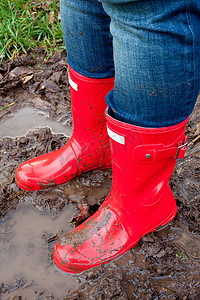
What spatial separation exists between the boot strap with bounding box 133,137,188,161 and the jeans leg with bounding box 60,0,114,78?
1.55 ft

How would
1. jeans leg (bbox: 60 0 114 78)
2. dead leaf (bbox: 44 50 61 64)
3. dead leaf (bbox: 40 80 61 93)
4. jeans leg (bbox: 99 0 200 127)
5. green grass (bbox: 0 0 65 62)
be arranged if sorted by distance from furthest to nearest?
green grass (bbox: 0 0 65 62), dead leaf (bbox: 44 50 61 64), dead leaf (bbox: 40 80 61 93), jeans leg (bbox: 60 0 114 78), jeans leg (bbox: 99 0 200 127)

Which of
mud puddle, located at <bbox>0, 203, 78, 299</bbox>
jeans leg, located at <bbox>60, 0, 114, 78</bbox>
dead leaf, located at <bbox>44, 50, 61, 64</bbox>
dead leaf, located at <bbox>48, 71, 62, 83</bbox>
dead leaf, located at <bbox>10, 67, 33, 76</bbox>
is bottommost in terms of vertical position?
mud puddle, located at <bbox>0, 203, 78, 299</bbox>

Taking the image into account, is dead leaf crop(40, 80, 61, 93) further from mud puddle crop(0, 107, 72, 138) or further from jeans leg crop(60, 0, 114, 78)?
jeans leg crop(60, 0, 114, 78)

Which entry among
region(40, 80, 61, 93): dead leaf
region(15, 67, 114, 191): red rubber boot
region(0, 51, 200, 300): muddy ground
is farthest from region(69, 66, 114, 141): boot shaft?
region(40, 80, 61, 93): dead leaf

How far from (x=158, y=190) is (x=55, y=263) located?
59cm

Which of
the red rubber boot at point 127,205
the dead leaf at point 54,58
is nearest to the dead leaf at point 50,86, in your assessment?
the dead leaf at point 54,58

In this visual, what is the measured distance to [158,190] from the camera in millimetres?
1248

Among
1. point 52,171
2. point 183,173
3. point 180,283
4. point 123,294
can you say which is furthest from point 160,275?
point 52,171

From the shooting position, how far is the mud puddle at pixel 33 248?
130 centimetres

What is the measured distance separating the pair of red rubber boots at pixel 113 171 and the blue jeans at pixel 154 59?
72 mm

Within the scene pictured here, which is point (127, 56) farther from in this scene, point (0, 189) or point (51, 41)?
point (51, 41)

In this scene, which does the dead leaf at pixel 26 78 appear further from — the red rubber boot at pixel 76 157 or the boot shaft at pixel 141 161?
the boot shaft at pixel 141 161

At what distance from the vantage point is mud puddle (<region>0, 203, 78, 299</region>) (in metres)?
1.30

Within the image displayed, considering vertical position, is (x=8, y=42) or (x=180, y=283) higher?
(x=8, y=42)
